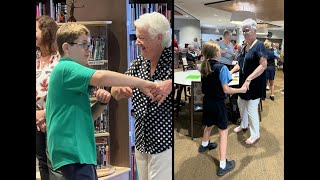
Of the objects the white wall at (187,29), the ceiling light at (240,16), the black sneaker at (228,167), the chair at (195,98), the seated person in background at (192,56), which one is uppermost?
the ceiling light at (240,16)

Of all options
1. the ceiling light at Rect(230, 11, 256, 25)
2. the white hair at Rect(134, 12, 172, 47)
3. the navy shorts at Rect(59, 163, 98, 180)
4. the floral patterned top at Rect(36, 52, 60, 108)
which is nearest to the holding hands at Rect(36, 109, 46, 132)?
the floral patterned top at Rect(36, 52, 60, 108)

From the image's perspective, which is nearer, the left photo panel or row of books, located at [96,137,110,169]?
the left photo panel

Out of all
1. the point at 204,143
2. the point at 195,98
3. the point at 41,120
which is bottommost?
the point at 204,143

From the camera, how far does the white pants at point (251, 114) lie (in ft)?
5.08

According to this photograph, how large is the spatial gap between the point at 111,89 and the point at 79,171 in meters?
0.38

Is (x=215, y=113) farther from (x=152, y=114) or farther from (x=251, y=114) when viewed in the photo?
(x=152, y=114)

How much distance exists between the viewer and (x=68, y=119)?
1.46m

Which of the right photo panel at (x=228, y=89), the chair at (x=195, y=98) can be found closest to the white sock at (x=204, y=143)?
the right photo panel at (x=228, y=89)

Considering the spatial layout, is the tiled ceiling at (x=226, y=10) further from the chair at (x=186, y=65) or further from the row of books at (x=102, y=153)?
the row of books at (x=102, y=153)

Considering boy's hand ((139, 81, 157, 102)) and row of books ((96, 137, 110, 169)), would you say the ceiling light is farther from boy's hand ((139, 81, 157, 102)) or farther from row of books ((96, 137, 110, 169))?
row of books ((96, 137, 110, 169))

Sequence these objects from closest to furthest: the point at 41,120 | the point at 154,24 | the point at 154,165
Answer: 1. the point at 154,24
2. the point at 154,165
3. the point at 41,120

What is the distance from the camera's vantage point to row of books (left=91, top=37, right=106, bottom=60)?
146 cm

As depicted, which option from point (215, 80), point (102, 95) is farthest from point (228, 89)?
point (102, 95)
